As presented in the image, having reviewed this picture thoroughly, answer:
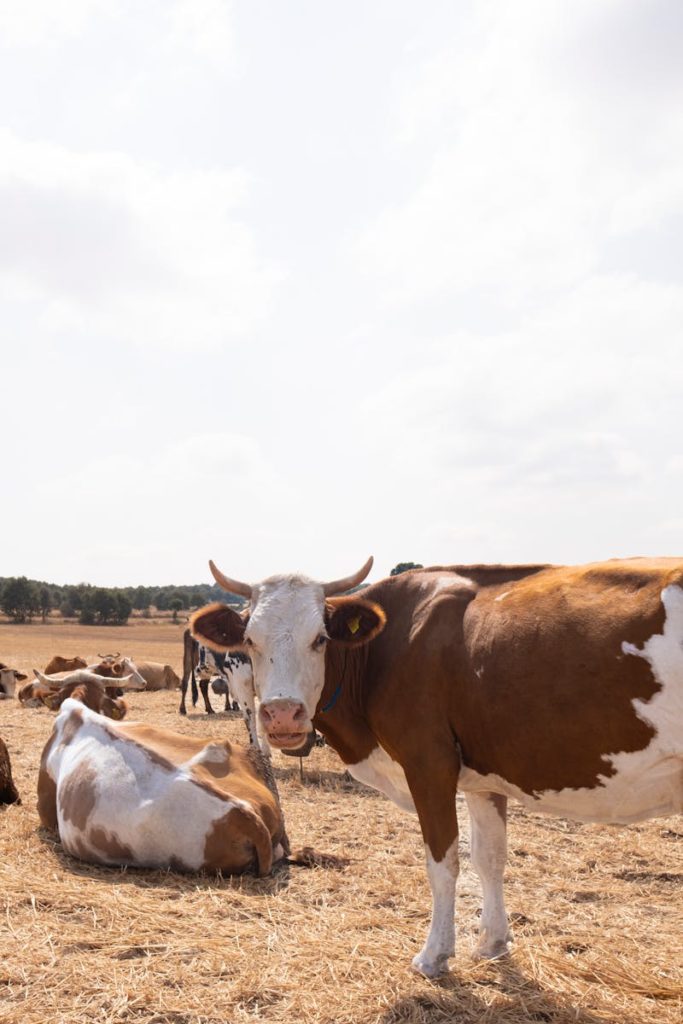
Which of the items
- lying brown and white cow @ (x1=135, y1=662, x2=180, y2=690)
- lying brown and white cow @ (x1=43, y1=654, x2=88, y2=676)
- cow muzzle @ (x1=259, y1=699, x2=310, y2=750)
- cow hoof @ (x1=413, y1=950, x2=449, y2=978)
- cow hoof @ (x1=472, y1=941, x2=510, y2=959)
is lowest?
lying brown and white cow @ (x1=135, y1=662, x2=180, y2=690)

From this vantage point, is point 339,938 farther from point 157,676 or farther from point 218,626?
point 157,676

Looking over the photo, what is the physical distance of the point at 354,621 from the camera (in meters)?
5.04

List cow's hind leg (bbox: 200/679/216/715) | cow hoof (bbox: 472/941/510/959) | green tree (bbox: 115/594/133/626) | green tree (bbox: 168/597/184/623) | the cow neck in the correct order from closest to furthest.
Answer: cow hoof (bbox: 472/941/510/959)
the cow neck
cow's hind leg (bbox: 200/679/216/715)
green tree (bbox: 115/594/133/626)
green tree (bbox: 168/597/184/623)

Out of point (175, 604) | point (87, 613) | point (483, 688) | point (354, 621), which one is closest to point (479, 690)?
point (483, 688)

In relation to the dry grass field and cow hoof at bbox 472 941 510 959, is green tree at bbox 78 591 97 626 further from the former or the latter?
cow hoof at bbox 472 941 510 959

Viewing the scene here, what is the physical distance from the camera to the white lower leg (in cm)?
469

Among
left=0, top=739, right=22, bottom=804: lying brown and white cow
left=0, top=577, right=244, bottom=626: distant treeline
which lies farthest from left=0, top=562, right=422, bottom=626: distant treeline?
left=0, top=739, right=22, bottom=804: lying brown and white cow

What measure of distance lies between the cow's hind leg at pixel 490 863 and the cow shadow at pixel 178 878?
1667 millimetres

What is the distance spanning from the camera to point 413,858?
7152mm

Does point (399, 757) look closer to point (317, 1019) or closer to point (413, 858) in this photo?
point (317, 1019)

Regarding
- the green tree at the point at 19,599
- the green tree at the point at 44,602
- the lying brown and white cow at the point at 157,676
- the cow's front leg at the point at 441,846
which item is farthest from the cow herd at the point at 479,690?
the green tree at the point at 44,602

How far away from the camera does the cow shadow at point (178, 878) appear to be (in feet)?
19.9

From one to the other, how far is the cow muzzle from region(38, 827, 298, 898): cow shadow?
6.68 ft

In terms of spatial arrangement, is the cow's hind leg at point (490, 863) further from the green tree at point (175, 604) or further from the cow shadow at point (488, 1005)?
the green tree at point (175, 604)
